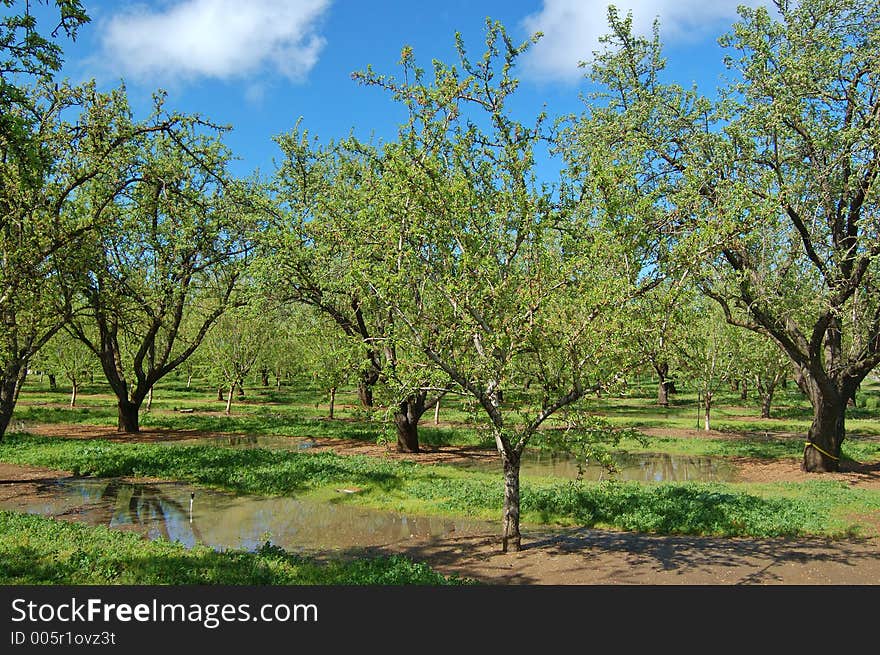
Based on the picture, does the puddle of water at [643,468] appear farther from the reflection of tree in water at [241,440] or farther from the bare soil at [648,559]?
the reflection of tree in water at [241,440]

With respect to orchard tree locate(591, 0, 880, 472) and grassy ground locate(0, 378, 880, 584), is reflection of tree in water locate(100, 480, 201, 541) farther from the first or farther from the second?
orchard tree locate(591, 0, 880, 472)

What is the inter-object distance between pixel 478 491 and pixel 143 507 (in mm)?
10578

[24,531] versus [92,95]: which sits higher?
[92,95]

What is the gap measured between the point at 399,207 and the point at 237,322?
1710 inches

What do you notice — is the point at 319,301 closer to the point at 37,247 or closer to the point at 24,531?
the point at 37,247

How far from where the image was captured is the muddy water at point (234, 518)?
15633 millimetres

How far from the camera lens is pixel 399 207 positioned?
1336 cm

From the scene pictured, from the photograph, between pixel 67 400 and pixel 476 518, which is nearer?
pixel 476 518

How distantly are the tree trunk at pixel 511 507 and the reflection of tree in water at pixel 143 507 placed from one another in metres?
8.00

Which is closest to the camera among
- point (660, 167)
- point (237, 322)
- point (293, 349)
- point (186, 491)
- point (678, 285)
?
point (678, 285)

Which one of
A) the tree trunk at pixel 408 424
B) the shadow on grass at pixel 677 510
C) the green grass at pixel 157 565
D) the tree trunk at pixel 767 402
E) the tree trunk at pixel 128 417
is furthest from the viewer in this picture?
the tree trunk at pixel 767 402

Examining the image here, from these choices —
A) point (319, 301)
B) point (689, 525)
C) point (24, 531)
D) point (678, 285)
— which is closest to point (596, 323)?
point (678, 285)

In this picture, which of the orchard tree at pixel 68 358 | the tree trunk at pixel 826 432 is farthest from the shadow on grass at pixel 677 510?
the orchard tree at pixel 68 358

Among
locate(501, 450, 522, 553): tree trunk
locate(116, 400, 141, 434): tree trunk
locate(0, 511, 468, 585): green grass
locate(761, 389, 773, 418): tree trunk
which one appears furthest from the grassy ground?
locate(761, 389, 773, 418): tree trunk
